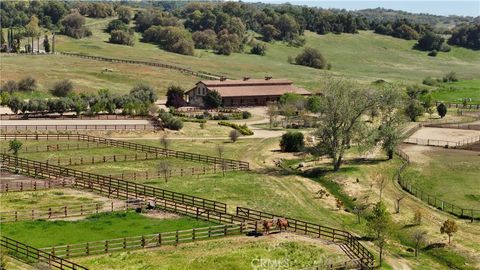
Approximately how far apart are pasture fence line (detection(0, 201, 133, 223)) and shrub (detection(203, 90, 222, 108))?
59.5 metres

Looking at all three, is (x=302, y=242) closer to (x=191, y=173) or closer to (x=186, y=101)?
(x=191, y=173)

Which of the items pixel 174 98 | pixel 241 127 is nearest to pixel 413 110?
pixel 241 127

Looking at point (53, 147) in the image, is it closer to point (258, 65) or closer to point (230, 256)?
point (230, 256)

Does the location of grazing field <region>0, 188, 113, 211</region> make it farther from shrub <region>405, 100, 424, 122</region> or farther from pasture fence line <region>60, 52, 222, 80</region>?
pasture fence line <region>60, 52, 222, 80</region>

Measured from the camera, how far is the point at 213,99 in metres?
110

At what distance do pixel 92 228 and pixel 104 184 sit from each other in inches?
447

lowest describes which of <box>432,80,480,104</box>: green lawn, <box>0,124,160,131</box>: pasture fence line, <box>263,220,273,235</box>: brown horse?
<box>0,124,160,131</box>: pasture fence line

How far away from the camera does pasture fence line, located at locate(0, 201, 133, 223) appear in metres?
47.0

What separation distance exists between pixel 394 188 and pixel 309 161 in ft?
43.1

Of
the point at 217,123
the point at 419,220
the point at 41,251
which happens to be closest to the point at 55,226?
the point at 41,251

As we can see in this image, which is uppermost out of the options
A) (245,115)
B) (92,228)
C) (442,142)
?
(442,142)

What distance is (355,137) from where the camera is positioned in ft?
228

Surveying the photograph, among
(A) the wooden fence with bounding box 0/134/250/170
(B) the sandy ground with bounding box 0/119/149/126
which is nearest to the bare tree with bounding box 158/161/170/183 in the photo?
(A) the wooden fence with bounding box 0/134/250/170

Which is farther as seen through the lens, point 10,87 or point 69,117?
point 10,87
